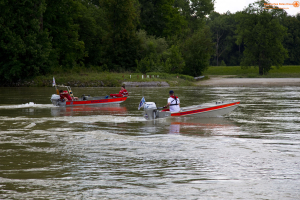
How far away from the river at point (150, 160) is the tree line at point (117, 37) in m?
38.4

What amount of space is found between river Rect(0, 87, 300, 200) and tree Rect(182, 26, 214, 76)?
51.5 m

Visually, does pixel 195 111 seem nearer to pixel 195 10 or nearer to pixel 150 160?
pixel 150 160

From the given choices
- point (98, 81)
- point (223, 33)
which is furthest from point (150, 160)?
point (223, 33)

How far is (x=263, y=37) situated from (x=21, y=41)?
2006 inches

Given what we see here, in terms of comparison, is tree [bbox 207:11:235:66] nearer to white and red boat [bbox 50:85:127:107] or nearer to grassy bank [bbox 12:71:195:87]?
grassy bank [bbox 12:71:195:87]

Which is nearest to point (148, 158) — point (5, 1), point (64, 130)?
point (64, 130)

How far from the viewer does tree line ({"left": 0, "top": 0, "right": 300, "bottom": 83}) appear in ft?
171

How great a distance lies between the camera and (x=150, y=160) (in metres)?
9.76

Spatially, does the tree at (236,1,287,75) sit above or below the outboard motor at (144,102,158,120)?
above

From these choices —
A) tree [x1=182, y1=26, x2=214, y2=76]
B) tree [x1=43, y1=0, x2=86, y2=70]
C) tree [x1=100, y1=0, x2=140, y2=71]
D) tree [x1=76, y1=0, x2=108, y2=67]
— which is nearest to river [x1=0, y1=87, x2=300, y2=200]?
tree [x1=43, y1=0, x2=86, y2=70]

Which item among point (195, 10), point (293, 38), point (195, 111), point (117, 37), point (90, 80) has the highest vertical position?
point (195, 10)

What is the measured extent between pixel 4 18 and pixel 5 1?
233 centimetres

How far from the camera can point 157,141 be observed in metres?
12.5

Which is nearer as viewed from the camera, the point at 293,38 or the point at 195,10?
the point at 195,10
